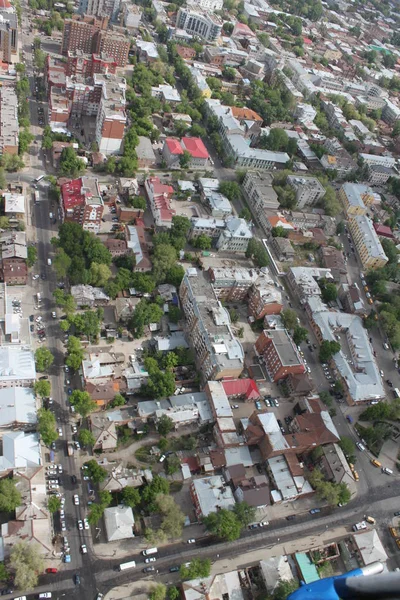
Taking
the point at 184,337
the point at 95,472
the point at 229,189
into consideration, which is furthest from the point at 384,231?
the point at 95,472

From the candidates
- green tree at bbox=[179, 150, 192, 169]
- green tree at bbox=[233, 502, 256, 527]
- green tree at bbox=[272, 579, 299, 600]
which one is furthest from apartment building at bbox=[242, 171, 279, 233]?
green tree at bbox=[272, 579, 299, 600]

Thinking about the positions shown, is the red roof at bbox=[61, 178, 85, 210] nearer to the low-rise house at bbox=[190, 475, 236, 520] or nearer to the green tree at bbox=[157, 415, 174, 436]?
the green tree at bbox=[157, 415, 174, 436]

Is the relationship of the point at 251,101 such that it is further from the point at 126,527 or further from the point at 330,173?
A: the point at 126,527

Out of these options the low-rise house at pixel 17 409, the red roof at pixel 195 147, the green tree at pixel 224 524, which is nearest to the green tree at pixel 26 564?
the low-rise house at pixel 17 409

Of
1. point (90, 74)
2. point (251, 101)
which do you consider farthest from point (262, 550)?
point (251, 101)

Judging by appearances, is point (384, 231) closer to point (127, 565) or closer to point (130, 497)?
point (130, 497)

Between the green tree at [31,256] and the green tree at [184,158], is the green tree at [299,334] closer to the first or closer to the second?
the green tree at [31,256]
